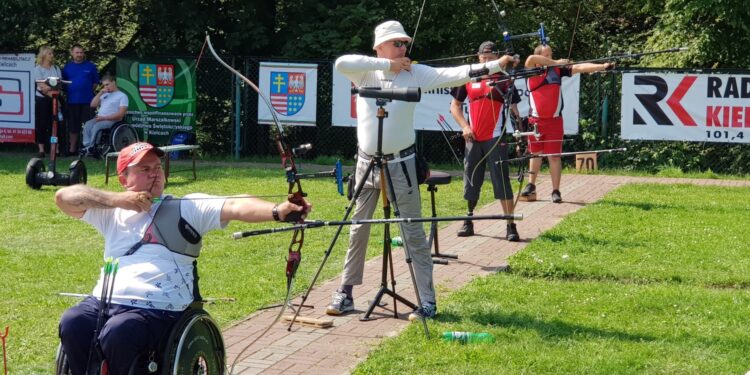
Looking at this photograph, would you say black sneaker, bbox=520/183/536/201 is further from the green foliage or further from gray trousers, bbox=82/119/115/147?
gray trousers, bbox=82/119/115/147

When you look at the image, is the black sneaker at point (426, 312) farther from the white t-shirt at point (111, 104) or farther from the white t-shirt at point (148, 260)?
the white t-shirt at point (111, 104)

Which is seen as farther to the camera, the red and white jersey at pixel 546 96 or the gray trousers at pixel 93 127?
the gray trousers at pixel 93 127

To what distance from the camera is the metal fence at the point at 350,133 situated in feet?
57.8

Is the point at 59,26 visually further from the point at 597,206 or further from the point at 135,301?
the point at 135,301

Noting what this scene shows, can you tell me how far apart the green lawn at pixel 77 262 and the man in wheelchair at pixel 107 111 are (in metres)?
3.70

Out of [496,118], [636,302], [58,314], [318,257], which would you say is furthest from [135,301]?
[496,118]

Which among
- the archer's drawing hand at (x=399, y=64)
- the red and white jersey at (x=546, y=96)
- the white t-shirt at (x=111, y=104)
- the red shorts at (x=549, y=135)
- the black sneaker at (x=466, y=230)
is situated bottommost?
the black sneaker at (x=466, y=230)

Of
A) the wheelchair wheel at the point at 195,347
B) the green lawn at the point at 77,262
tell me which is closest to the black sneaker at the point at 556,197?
the green lawn at the point at 77,262

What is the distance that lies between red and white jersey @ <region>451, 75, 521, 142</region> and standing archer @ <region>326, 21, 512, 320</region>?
123 inches

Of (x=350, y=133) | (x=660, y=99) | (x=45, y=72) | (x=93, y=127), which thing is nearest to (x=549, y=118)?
(x=660, y=99)

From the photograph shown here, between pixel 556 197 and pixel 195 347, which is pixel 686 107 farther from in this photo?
pixel 195 347

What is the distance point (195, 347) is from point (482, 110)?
6181 millimetres

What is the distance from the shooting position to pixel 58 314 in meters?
7.90

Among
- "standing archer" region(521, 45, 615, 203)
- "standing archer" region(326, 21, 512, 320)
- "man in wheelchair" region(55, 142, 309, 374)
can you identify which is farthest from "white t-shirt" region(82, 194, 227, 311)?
"standing archer" region(521, 45, 615, 203)
